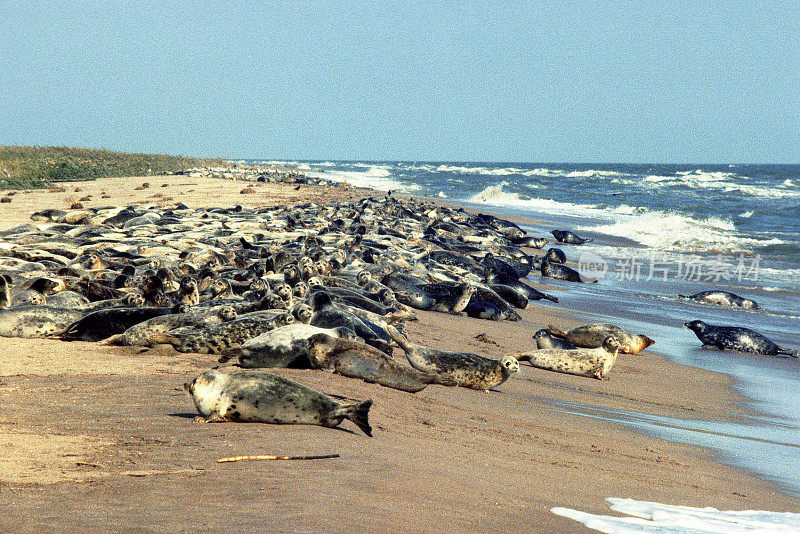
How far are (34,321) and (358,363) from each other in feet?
9.84

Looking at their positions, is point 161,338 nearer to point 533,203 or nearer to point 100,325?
point 100,325

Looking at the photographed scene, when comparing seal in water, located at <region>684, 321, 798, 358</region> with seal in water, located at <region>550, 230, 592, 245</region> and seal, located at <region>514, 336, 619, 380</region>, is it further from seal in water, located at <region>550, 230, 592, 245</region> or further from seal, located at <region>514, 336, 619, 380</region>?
seal in water, located at <region>550, 230, 592, 245</region>

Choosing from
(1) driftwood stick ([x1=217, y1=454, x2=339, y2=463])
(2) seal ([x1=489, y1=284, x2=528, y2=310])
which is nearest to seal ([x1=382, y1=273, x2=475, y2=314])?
(2) seal ([x1=489, y1=284, x2=528, y2=310])

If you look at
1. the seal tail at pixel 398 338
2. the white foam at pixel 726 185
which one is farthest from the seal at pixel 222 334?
the white foam at pixel 726 185

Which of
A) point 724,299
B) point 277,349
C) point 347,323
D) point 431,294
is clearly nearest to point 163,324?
point 277,349

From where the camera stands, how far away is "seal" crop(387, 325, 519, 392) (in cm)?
580

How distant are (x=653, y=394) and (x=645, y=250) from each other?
15.7 m

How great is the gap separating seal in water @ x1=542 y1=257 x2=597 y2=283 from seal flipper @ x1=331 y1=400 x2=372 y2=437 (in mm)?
12273

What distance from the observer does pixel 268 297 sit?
6680 mm

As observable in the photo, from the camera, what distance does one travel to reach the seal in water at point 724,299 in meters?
13.0

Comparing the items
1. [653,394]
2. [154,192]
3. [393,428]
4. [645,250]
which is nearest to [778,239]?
[645,250]

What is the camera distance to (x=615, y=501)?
11.2ft

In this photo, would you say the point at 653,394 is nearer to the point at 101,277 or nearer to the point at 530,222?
the point at 101,277

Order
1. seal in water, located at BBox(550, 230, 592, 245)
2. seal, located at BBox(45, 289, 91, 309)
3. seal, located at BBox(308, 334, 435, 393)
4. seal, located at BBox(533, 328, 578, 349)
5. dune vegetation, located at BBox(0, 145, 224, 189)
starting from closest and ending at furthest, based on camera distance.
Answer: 1. seal, located at BBox(308, 334, 435, 393)
2. seal, located at BBox(45, 289, 91, 309)
3. seal, located at BBox(533, 328, 578, 349)
4. seal in water, located at BBox(550, 230, 592, 245)
5. dune vegetation, located at BBox(0, 145, 224, 189)
